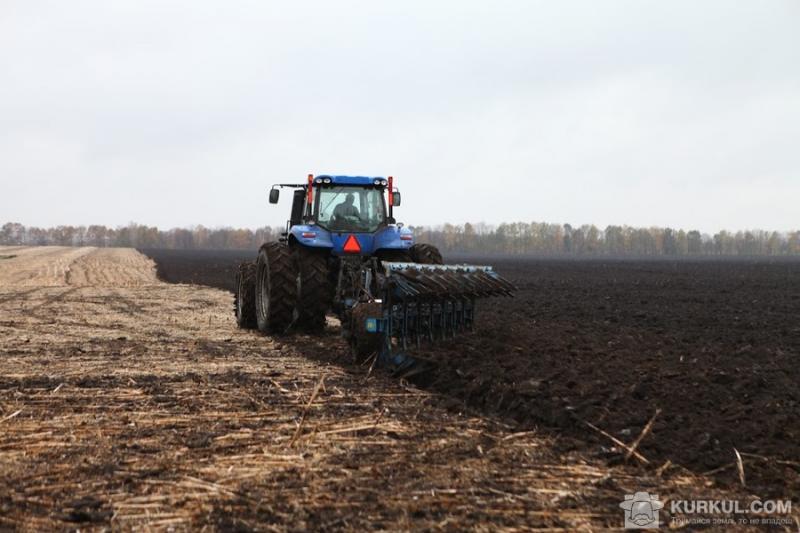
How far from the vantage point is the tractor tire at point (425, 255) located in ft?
38.8

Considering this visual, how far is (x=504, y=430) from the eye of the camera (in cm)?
621

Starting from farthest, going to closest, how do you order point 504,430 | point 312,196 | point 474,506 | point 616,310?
point 616,310 < point 312,196 < point 504,430 < point 474,506

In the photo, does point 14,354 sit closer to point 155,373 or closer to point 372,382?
point 155,373

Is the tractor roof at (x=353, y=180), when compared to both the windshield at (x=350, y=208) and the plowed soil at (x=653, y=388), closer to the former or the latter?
the windshield at (x=350, y=208)

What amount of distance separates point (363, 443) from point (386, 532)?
179 centimetres

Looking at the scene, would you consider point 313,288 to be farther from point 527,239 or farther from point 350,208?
point 527,239

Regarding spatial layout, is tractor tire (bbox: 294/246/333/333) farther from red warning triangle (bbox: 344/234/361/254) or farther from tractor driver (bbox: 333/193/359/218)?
tractor driver (bbox: 333/193/359/218)

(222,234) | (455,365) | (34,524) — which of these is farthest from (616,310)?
(222,234)

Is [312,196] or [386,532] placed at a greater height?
[312,196]

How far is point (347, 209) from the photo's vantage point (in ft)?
39.1

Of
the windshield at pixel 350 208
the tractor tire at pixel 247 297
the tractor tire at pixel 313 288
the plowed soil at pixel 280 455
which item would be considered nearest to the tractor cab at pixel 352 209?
the windshield at pixel 350 208

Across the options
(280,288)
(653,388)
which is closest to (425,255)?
(280,288)

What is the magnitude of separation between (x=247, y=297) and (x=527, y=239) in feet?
471

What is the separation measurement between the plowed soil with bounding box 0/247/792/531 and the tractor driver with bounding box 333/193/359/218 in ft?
9.43
